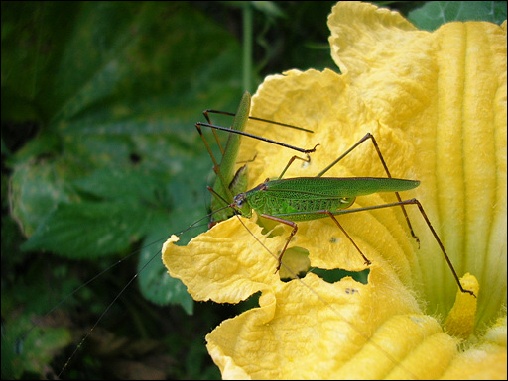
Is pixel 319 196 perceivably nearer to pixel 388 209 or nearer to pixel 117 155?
pixel 388 209

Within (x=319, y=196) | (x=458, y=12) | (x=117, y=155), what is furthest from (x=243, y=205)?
(x=117, y=155)

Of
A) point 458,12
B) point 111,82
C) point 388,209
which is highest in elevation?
point 458,12

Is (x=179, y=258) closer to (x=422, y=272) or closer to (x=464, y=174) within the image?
(x=422, y=272)

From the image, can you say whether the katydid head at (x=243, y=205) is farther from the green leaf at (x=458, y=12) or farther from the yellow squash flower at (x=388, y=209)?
the green leaf at (x=458, y=12)

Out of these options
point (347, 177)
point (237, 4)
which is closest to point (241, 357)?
point (347, 177)

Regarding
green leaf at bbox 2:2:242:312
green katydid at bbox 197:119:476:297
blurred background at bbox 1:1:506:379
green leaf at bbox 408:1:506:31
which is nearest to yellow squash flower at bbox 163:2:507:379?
green katydid at bbox 197:119:476:297

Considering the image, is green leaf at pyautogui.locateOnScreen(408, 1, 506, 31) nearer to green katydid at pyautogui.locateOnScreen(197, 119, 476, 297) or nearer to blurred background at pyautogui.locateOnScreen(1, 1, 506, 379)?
blurred background at pyautogui.locateOnScreen(1, 1, 506, 379)

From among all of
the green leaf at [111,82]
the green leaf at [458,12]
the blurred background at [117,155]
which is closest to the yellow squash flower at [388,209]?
the green leaf at [458,12]
